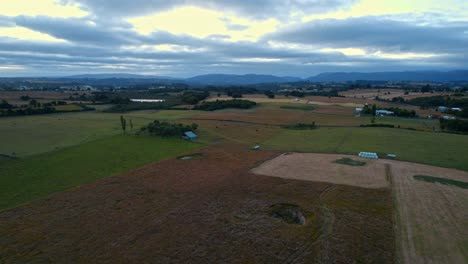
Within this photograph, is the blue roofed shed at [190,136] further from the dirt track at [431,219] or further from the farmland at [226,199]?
the dirt track at [431,219]

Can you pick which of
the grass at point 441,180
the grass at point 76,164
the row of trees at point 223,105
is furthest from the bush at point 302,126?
the grass at point 441,180

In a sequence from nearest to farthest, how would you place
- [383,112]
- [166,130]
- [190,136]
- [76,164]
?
[76,164]
[190,136]
[166,130]
[383,112]

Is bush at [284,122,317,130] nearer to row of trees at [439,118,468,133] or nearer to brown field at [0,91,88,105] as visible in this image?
row of trees at [439,118,468,133]

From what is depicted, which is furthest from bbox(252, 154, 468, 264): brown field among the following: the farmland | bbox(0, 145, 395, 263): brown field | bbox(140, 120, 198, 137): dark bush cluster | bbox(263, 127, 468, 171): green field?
bbox(140, 120, 198, 137): dark bush cluster

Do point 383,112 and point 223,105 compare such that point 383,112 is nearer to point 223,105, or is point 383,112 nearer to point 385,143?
point 385,143

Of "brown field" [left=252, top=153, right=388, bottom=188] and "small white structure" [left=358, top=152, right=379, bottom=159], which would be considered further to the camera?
"small white structure" [left=358, top=152, right=379, bottom=159]

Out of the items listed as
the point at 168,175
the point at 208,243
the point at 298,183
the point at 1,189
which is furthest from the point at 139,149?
the point at 208,243

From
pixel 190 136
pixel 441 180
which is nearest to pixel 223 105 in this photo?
pixel 190 136
